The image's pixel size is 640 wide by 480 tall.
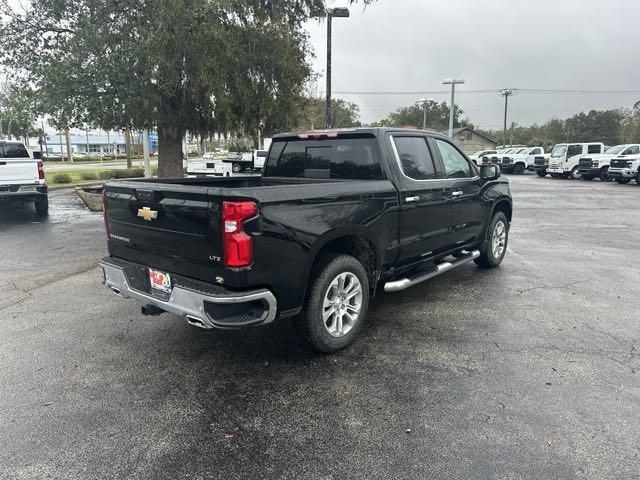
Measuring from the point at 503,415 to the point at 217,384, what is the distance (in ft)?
6.57

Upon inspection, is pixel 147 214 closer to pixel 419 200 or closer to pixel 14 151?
pixel 419 200

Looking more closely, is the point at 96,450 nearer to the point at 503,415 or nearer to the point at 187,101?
the point at 503,415

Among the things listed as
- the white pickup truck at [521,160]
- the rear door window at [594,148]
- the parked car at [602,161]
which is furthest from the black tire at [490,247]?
the white pickup truck at [521,160]

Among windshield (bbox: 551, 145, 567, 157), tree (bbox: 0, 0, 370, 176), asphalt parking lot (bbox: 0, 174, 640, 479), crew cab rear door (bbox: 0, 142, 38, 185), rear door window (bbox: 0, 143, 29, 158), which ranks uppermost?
tree (bbox: 0, 0, 370, 176)

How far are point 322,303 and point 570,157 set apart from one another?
93.8 feet

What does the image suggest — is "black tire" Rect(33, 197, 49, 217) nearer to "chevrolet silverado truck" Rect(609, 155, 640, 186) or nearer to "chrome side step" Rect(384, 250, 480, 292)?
"chrome side step" Rect(384, 250, 480, 292)

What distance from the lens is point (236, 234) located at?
309 centimetres

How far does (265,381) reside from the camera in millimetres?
3510

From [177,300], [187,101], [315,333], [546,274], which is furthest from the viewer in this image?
[187,101]

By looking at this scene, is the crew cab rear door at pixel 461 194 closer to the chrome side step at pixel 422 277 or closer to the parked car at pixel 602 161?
the chrome side step at pixel 422 277

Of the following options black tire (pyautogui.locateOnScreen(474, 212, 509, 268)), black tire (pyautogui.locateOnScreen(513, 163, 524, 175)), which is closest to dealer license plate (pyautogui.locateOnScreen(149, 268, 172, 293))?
black tire (pyautogui.locateOnScreen(474, 212, 509, 268))

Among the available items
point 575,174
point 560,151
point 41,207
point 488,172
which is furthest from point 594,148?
point 41,207

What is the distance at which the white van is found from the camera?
27359mm

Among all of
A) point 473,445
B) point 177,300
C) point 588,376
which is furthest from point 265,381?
point 588,376
